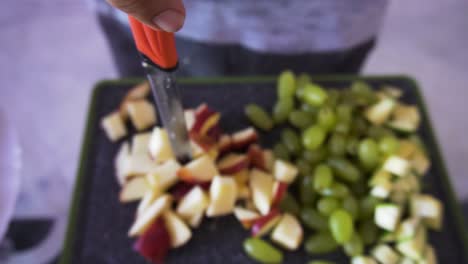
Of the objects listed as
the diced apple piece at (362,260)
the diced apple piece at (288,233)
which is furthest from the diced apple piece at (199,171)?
the diced apple piece at (362,260)

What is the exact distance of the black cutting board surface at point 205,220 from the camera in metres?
0.61

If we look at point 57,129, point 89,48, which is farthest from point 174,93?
point 89,48

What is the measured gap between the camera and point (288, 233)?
1.96ft

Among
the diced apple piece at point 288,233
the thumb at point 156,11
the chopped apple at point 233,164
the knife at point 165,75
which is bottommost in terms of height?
the diced apple piece at point 288,233

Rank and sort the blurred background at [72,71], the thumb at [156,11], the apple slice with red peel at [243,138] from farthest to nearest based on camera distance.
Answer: the blurred background at [72,71] < the apple slice with red peel at [243,138] < the thumb at [156,11]

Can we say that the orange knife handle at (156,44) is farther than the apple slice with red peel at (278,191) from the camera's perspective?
No

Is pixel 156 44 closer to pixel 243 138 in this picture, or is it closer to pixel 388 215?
pixel 243 138

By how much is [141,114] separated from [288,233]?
1.08 feet

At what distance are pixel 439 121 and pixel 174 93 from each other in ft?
3.28

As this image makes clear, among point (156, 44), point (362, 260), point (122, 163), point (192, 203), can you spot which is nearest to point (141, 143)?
point (122, 163)

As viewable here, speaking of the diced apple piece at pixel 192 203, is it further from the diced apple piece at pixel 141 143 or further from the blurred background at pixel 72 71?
the blurred background at pixel 72 71

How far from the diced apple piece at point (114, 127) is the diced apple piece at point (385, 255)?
1.53ft

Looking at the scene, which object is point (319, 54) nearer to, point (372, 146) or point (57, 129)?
point (372, 146)

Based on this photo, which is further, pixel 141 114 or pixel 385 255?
pixel 141 114
